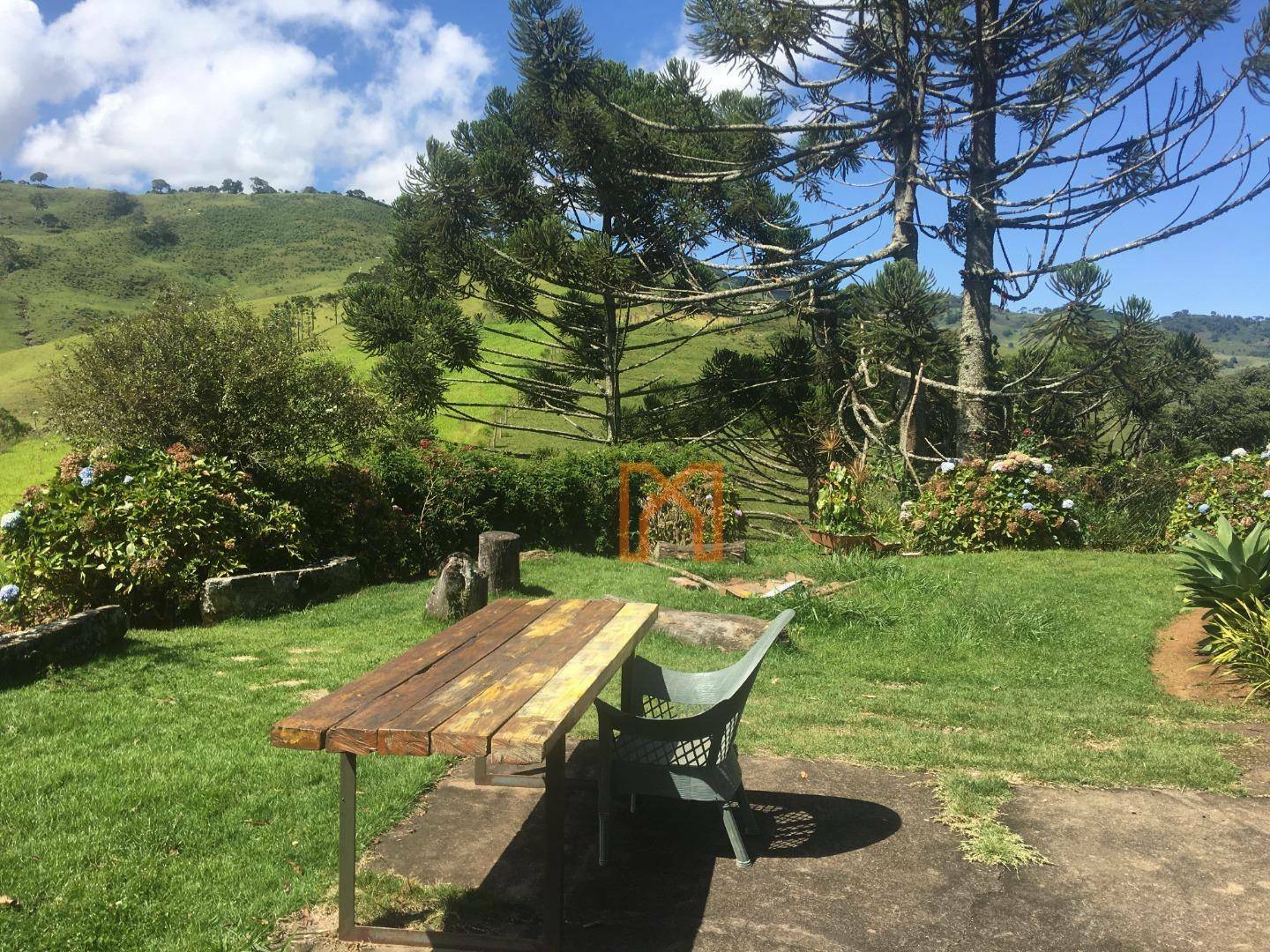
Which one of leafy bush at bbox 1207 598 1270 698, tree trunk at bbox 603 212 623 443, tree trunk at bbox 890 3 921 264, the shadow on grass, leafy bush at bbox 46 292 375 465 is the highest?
tree trunk at bbox 890 3 921 264

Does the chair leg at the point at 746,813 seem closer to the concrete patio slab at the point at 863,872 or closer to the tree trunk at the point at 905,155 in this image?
the concrete patio slab at the point at 863,872

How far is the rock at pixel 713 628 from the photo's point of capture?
7.07m

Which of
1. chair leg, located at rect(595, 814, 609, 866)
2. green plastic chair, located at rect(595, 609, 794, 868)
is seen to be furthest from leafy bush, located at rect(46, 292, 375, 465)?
chair leg, located at rect(595, 814, 609, 866)

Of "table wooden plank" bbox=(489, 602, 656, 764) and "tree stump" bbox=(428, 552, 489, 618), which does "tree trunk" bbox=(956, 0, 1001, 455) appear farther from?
"table wooden plank" bbox=(489, 602, 656, 764)

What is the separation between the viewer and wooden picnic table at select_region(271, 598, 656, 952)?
2.53 metres

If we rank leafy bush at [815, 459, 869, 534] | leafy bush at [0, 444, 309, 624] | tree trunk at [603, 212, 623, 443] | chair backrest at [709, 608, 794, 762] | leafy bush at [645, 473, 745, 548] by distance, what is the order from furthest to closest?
1. tree trunk at [603, 212, 623, 443]
2. leafy bush at [645, 473, 745, 548]
3. leafy bush at [815, 459, 869, 534]
4. leafy bush at [0, 444, 309, 624]
5. chair backrest at [709, 608, 794, 762]

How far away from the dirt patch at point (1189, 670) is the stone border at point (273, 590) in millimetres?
7174

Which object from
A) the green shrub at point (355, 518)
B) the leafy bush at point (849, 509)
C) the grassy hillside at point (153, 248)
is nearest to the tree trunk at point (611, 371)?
the leafy bush at point (849, 509)

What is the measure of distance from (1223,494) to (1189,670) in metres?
5.44

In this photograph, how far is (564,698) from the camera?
9.37 ft

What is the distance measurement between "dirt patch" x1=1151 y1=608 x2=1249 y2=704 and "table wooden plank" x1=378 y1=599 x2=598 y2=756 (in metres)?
4.31

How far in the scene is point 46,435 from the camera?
9062mm

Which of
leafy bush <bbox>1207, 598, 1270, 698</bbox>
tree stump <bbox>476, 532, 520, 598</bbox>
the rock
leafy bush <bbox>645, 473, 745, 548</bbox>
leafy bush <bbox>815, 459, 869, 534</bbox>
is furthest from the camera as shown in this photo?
leafy bush <bbox>645, 473, 745, 548</bbox>

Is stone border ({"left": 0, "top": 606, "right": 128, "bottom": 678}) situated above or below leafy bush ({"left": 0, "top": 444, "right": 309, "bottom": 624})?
below
